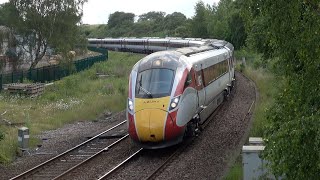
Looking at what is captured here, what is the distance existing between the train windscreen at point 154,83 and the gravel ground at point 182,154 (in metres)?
1.92

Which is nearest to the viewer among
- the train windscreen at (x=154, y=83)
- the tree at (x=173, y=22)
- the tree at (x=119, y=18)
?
the train windscreen at (x=154, y=83)

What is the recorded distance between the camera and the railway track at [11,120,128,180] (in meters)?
13.1

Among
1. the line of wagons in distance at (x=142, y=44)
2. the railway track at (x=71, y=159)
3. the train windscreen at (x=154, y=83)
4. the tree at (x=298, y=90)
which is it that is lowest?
the railway track at (x=71, y=159)

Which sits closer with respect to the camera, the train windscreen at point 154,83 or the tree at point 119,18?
the train windscreen at point 154,83

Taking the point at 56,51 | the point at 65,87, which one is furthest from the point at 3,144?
the point at 56,51

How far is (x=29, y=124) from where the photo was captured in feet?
67.4

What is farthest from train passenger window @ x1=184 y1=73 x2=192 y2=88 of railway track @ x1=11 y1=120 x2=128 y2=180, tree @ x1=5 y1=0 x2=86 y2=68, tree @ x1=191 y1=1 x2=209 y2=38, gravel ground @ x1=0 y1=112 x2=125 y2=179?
tree @ x1=191 y1=1 x2=209 y2=38

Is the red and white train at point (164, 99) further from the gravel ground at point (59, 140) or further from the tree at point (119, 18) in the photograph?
the tree at point (119, 18)

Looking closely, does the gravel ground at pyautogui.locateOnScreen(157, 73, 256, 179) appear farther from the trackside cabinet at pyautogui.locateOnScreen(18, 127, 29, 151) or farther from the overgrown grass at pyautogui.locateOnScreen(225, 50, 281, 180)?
the trackside cabinet at pyautogui.locateOnScreen(18, 127, 29, 151)

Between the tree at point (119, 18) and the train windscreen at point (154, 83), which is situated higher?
the tree at point (119, 18)

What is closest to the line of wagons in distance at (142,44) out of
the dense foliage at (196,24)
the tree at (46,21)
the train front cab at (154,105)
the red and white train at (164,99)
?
the dense foliage at (196,24)

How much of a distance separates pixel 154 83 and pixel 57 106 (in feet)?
40.6

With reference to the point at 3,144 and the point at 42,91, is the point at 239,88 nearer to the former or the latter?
the point at 42,91

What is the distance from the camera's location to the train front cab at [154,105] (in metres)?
13.7
